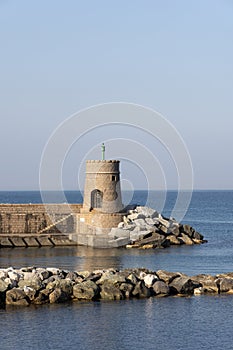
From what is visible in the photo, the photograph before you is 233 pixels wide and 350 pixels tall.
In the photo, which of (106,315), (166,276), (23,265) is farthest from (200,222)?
(106,315)

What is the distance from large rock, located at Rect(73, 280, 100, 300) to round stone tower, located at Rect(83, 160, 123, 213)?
2415 cm

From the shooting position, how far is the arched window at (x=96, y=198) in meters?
57.6

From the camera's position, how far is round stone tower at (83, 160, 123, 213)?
188 ft

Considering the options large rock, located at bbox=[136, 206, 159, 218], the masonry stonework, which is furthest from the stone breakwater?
large rock, located at bbox=[136, 206, 159, 218]

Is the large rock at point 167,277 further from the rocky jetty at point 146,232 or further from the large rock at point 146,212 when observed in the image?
the large rock at point 146,212

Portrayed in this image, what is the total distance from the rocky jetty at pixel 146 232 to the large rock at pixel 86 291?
22065mm

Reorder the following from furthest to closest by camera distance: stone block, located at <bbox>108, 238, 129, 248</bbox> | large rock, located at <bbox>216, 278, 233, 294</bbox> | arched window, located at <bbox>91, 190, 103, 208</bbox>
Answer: arched window, located at <bbox>91, 190, 103, 208</bbox> → stone block, located at <bbox>108, 238, 129, 248</bbox> → large rock, located at <bbox>216, 278, 233, 294</bbox>

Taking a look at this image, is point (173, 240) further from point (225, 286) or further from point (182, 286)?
point (182, 286)

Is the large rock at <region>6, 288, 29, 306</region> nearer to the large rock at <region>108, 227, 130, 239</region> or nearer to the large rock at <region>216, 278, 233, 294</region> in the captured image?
the large rock at <region>216, 278, 233, 294</region>

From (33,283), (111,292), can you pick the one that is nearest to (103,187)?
(111,292)

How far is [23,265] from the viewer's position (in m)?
44.1

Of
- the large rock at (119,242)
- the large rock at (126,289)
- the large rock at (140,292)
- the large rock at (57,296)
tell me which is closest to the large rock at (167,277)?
the large rock at (140,292)

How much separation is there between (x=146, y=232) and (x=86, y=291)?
2433cm

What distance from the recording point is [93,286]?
32812 mm
